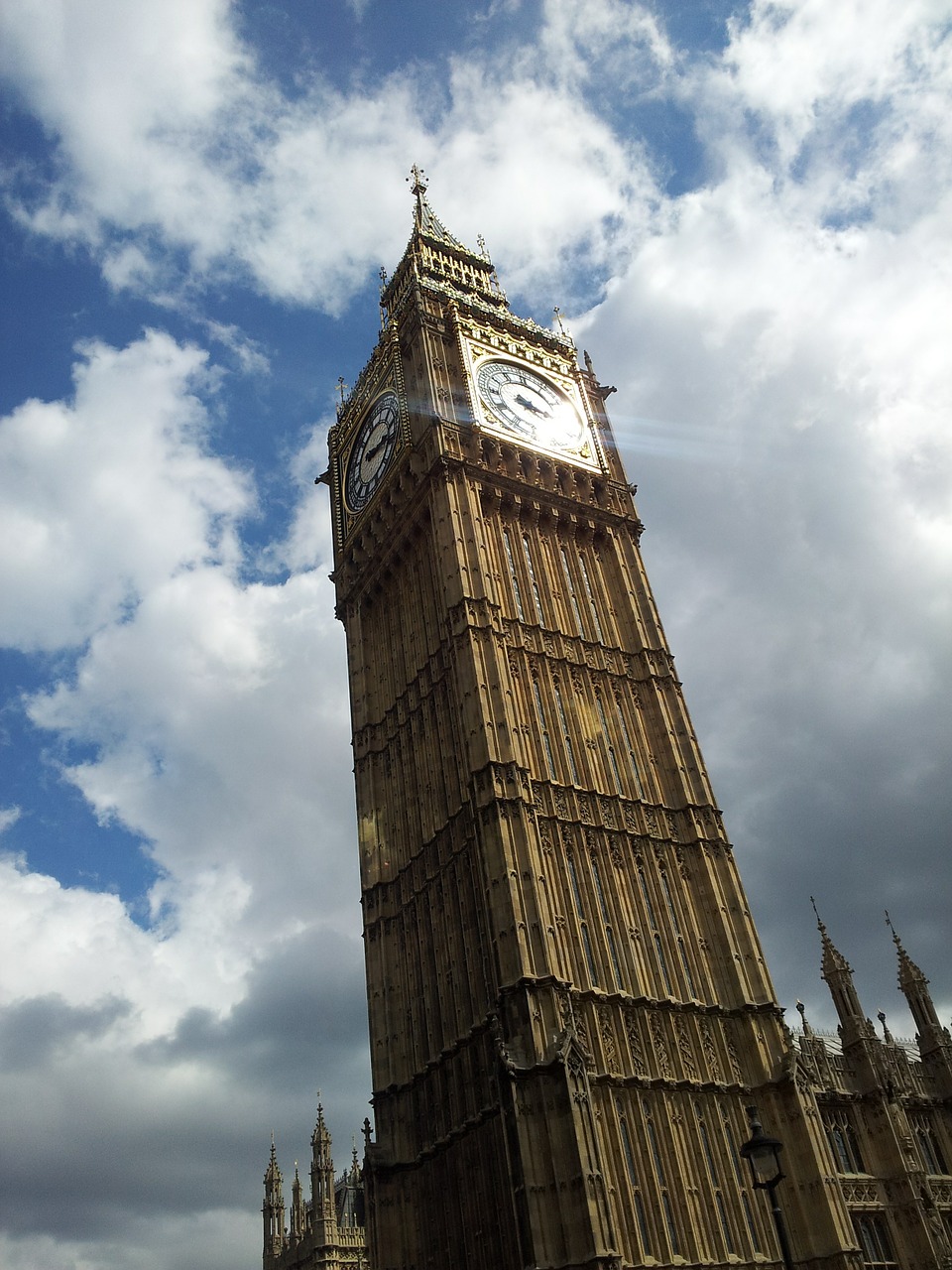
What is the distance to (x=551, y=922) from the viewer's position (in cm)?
3259

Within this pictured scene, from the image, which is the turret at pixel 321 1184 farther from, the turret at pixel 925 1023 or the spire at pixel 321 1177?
the turret at pixel 925 1023

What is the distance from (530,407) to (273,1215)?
46712mm

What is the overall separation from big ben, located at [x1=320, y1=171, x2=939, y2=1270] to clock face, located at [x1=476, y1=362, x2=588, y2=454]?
0.55 ft

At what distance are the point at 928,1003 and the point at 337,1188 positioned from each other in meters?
37.5

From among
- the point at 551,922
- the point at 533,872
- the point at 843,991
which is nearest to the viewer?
the point at 551,922

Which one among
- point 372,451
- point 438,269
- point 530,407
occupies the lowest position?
point 530,407

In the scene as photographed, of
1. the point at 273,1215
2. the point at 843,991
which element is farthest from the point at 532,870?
the point at 273,1215

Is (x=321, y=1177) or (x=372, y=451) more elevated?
(x=372, y=451)

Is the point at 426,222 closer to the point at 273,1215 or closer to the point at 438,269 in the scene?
the point at 438,269

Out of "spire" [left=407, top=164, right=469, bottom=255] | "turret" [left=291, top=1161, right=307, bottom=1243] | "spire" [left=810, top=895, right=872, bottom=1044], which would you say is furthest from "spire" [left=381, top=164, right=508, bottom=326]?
"turret" [left=291, top=1161, right=307, bottom=1243]

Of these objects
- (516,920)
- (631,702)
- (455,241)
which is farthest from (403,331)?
(516,920)

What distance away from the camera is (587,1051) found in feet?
97.1

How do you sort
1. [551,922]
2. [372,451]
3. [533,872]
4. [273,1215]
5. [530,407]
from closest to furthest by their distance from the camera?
[551,922] < [533,872] < [530,407] < [372,451] < [273,1215]

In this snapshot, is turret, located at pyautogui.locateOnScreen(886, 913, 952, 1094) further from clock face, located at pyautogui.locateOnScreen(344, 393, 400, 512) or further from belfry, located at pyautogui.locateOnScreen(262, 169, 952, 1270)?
clock face, located at pyautogui.locateOnScreen(344, 393, 400, 512)
